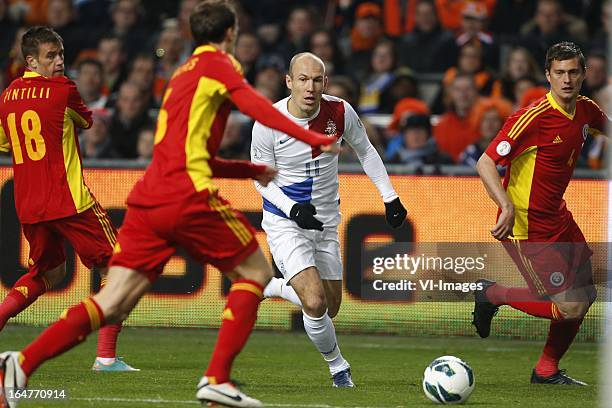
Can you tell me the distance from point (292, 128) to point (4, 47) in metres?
11.6

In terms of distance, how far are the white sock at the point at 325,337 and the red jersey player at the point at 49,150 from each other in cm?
154

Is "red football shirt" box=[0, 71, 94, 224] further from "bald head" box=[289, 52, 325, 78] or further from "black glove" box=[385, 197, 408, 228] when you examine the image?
"black glove" box=[385, 197, 408, 228]

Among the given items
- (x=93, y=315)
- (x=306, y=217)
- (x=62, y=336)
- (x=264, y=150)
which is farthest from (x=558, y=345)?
(x=62, y=336)

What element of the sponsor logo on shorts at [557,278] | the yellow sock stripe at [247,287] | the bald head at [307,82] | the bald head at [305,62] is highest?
the bald head at [305,62]

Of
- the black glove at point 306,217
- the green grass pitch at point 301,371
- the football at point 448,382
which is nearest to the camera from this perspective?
the football at point 448,382

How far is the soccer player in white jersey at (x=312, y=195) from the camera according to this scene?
28.2 feet

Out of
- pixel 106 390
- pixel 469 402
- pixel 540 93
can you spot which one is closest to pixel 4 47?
pixel 540 93

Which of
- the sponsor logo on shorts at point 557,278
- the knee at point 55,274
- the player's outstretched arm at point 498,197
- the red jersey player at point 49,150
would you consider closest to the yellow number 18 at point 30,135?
the red jersey player at point 49,150

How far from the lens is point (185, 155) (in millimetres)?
Result: 6535

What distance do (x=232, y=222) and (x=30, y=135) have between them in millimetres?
2683

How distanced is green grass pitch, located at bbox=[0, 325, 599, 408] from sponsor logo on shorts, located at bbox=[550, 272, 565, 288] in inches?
29.6

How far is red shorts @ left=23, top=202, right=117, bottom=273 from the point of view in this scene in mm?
8844

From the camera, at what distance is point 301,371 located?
31.5 feet

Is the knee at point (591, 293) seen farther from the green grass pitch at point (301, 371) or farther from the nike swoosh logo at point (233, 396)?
the nike swoosh logo at point (233, 396)
